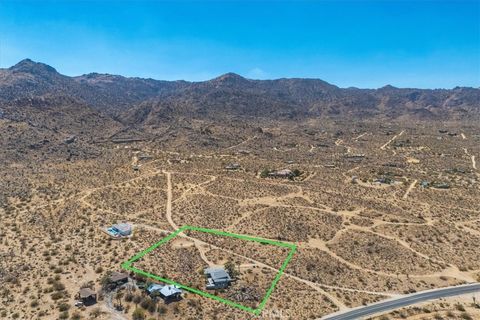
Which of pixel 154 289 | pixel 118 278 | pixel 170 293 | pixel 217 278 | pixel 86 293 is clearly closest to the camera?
pixel 86 293

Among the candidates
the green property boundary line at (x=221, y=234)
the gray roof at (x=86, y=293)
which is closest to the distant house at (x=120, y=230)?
the green property boundary line at (x=221, y=234)

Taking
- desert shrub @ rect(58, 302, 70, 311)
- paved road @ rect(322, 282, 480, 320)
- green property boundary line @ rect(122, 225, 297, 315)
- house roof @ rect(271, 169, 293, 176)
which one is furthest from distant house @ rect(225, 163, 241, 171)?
desert shrub @ rect(58, 302, 70, 311)

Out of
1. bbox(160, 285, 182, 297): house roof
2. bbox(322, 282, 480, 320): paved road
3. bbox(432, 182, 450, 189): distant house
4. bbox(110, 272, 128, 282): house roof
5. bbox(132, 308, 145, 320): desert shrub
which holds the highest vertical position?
bbox(432, 182, 450, 189): distant house

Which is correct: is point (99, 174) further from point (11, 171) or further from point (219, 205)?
point (219, 205)

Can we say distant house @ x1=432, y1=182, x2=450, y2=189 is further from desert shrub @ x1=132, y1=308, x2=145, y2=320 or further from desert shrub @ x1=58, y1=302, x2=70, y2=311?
desert shrub @ x1=58, y1=302, x2=70, y2=311

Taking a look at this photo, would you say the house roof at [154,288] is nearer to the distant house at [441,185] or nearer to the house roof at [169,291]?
the house roof at [169,291]

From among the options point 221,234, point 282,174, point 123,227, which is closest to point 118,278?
point 123,227

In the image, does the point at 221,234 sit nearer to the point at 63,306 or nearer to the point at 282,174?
the point at 63,306
